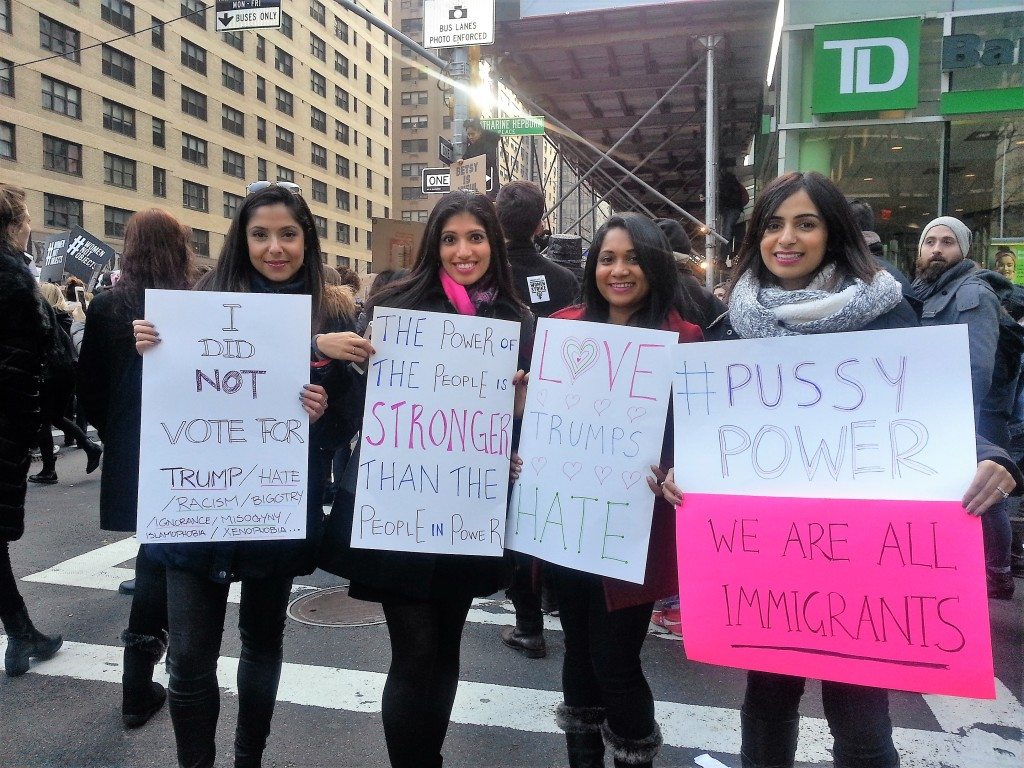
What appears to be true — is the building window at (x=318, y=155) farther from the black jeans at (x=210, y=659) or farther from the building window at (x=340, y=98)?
the black jeans at (x=210, y=659)

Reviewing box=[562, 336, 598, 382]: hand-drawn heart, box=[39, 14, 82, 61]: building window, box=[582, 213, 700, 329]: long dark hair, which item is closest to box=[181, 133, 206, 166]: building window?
box=[39, 14, 82, 61]: building window

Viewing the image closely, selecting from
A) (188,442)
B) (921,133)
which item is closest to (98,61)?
(921,133)

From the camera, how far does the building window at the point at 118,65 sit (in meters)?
35.7

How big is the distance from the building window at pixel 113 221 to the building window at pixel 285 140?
15.4 m

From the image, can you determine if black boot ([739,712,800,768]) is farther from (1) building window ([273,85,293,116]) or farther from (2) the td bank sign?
(1) building window ([273,85,293,116])

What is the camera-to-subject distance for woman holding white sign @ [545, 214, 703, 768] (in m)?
2.12

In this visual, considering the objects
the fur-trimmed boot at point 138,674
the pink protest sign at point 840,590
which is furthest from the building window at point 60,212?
the pink protest sign at point 840,590

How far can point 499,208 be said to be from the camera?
4031 mm

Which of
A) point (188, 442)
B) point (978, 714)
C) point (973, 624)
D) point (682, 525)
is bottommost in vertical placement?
point (978, 714)

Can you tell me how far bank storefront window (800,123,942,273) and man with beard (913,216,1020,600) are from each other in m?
5.12

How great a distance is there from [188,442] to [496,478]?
0.98 meters

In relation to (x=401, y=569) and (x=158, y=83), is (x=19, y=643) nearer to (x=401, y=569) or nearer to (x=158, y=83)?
(x=401, y=569)

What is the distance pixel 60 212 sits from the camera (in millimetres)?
33375

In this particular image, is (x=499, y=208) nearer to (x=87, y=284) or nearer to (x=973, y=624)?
(x=973, y=624)
